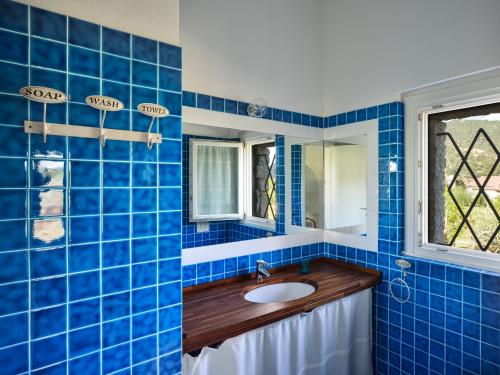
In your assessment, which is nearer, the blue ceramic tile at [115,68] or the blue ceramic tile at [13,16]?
the blue ceramic tile at [13,16]

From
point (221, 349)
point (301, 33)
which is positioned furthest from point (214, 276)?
point (301, 33)

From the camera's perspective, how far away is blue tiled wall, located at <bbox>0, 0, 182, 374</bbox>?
31.4 inches

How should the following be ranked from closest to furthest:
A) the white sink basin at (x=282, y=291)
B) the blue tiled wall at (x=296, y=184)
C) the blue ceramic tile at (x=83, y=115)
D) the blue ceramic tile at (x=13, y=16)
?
the blue ceramic tile at (x=13, y=16) → the blue ceramic tile at (x=83, y=115) → the white sink basin at (x=282, y=291) → the blue tiled wall at (x=296, y=184)

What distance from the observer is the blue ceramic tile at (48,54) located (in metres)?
0.81

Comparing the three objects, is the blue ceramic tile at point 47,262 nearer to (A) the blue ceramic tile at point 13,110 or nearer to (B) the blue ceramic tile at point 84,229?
(B) the blue ceramic tile at point 84,229

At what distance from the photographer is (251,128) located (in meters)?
1.93

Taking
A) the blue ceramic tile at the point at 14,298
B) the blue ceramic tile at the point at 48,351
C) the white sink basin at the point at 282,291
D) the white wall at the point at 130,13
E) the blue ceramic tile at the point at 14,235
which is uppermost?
the white wall at the point at 130,13

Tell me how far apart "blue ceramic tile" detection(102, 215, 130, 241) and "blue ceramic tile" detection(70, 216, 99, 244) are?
0.08 feet

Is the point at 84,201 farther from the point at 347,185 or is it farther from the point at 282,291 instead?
the point at 347,185

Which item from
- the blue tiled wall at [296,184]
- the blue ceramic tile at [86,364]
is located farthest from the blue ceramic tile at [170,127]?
the blue tiled wall at [296,184]

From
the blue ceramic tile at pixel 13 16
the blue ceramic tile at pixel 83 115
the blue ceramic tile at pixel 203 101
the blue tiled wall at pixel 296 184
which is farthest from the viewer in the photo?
the blue tiled wall at pixel 296 184

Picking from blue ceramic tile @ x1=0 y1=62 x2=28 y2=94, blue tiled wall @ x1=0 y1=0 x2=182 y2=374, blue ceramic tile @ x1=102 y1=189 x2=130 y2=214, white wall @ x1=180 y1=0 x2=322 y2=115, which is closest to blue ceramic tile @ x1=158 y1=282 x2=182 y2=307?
blue tiled wall @ x1=0 y1=0 x2=182 y2=374

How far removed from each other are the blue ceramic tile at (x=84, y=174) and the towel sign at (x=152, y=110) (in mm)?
234

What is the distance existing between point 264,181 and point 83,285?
1.37 m
